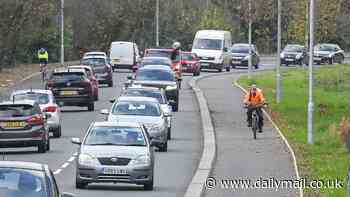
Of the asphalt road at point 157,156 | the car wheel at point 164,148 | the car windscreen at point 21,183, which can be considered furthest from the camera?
the car wheel at point 164,148

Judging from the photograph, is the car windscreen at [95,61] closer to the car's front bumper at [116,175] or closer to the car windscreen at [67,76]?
the car windscreen at [67,76]

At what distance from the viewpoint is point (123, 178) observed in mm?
23469

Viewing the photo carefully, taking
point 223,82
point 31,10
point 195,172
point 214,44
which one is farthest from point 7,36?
point 195,172

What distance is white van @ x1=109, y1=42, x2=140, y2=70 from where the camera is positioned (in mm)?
A: 75188

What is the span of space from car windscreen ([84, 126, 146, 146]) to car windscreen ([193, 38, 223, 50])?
53815 mm

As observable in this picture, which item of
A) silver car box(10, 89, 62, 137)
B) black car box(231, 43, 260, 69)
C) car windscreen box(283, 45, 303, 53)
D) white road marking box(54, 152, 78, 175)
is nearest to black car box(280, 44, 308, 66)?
car windscreen box(283, 45, 303, 53)

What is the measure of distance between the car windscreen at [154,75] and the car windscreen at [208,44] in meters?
28.8

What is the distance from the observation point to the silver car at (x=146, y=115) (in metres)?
32.4

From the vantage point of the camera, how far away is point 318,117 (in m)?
44.3

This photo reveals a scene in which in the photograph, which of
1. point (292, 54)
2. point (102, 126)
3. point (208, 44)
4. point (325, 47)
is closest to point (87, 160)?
point (102, 126)

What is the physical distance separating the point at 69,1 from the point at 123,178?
A: 64.3 metres

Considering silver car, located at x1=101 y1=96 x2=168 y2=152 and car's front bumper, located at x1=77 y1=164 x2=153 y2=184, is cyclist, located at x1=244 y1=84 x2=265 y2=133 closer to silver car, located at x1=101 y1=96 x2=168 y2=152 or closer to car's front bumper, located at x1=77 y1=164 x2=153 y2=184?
silver car, located at x1=101 y1=96 x2=168 y2=152

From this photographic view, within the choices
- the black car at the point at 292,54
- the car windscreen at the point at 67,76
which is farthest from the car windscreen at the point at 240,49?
the car windscreen at the point at 67,76

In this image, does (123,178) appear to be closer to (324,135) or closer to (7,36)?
(324,135)
